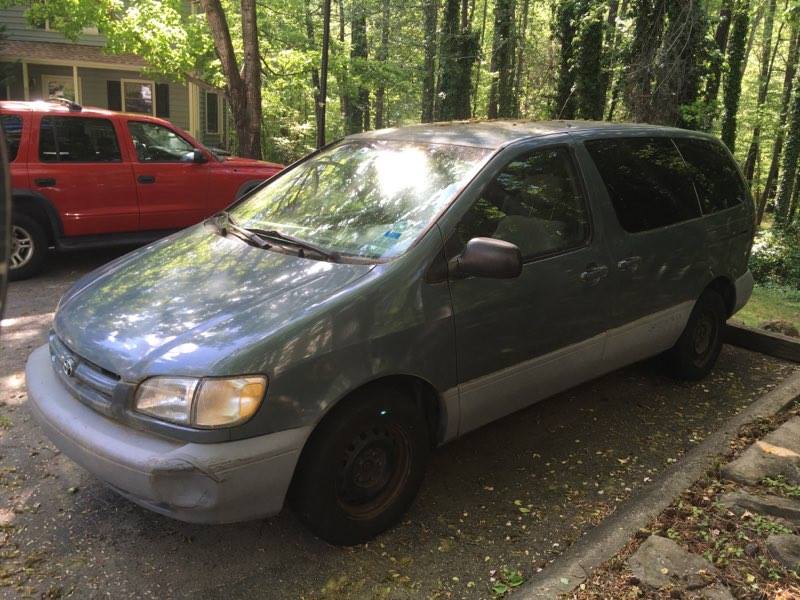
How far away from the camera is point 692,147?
4.73 meters

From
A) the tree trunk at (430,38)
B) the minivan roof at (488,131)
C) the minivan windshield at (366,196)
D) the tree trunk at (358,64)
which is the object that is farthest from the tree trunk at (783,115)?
the minivan windshield at (366,196)

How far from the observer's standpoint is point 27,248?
7.10m

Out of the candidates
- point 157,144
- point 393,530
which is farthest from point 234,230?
point 157,144

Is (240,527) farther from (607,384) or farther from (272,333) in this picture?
(607,384)

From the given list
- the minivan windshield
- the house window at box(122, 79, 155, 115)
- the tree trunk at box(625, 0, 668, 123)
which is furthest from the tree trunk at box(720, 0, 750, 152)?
the minivan windshield

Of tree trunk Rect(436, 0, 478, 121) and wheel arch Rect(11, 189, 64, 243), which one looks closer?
wheel arch Rect(11, 189, 64, 243)

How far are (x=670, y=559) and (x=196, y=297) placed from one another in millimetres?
2243

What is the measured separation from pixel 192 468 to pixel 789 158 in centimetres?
2473

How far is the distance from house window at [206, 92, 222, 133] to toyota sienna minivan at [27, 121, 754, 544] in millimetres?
20623

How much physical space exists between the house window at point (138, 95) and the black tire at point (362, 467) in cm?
→ 2048

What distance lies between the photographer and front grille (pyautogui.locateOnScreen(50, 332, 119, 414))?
8.70 feet

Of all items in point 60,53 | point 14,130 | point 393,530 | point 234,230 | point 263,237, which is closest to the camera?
Answer: point 393,530

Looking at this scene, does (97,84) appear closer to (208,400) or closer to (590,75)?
(590,75)

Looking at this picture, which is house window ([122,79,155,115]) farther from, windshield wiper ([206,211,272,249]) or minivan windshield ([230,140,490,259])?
minivan windshield ([230,140,490,259])
